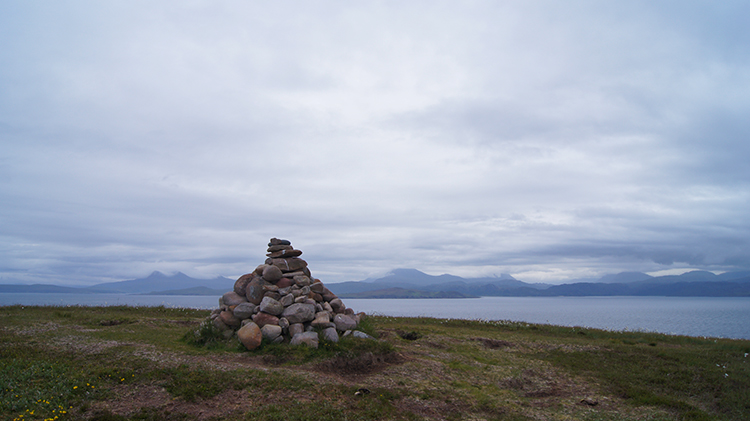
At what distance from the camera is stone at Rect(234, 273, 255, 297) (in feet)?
60.7

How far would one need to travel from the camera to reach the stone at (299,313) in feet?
54.1

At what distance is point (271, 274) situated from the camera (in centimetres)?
1834

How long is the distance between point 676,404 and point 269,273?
50.9ft

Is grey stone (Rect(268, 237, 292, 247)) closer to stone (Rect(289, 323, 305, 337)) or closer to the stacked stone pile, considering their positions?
the stacked stone pile

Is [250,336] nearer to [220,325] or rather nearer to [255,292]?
[220,325]

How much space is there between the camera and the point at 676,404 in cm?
1157

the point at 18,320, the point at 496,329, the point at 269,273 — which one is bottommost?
the point at 496,329

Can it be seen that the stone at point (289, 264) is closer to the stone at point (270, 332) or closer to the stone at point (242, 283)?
the stone at point (242, 283)

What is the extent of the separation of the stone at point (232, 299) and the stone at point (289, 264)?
2187 mm

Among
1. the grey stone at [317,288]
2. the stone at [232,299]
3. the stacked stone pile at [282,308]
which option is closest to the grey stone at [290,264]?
the stacked stone pile at [282,308]

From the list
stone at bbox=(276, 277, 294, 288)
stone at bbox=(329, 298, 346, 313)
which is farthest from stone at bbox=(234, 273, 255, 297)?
stone at bbox=(329, 298, 346, 313)

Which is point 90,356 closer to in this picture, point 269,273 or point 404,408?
point 269,273

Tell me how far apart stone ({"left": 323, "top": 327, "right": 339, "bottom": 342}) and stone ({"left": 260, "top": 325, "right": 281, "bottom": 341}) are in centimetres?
184

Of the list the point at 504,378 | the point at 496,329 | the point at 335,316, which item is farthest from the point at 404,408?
the point at 496,329
